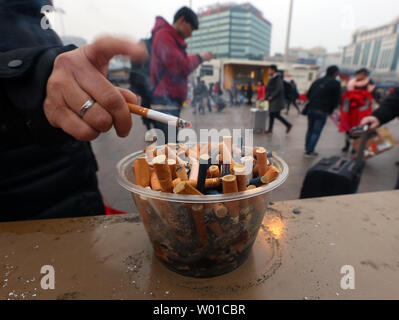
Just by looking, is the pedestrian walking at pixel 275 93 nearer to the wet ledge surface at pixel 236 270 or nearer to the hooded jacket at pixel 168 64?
the hooded jacket at pixel 168 64

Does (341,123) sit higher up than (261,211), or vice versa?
(261,211)

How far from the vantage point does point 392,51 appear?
45.6m

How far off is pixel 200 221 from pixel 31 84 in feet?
1.88

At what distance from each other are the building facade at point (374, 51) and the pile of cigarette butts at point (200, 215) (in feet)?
171

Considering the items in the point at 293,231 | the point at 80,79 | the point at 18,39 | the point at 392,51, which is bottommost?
the point at 293,231

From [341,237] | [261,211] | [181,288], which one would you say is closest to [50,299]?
[181,288]

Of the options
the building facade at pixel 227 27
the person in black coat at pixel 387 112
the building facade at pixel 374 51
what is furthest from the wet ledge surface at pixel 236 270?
the building facade at pixel 374 51

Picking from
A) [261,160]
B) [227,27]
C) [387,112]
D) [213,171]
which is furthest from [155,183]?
[227,27]

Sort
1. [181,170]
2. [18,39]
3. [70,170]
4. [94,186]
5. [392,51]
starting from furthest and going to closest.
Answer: [392,51] → [94,186] → [70,170] → [18,39] → [181,170]

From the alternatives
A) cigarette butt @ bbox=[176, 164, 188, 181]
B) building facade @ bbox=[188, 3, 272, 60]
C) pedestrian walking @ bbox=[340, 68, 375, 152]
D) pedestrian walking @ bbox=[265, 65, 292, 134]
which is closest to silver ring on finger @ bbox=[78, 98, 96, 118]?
cigarette butt @ bbox=[176, 164, 188, 181]

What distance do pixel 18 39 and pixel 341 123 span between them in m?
4.57

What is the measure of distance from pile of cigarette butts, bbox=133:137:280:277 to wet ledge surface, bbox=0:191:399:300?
54 mm

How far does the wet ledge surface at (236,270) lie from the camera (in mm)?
524

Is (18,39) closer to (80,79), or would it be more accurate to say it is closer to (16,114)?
(16,114)
